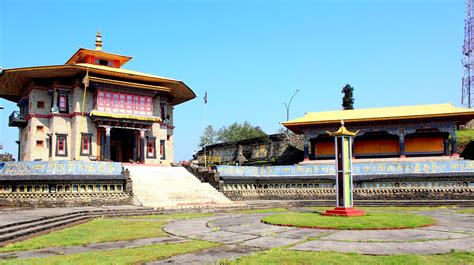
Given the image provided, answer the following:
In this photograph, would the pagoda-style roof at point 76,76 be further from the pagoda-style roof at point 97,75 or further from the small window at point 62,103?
the small window at point 62,103

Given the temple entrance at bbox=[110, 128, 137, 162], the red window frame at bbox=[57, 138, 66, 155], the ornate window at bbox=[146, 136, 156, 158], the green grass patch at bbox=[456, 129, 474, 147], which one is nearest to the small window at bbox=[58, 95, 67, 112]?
the red window frame at bbox=[57, 138, 66, 155]

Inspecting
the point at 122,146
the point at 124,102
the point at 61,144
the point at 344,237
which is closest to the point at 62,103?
the point at 61,144

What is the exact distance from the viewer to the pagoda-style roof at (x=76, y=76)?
1283 inches

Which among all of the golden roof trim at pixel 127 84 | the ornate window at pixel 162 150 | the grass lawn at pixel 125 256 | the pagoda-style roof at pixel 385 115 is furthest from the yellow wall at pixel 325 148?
the grass lawn at pixel 125 256

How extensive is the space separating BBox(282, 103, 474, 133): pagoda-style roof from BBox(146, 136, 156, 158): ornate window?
1159 cm

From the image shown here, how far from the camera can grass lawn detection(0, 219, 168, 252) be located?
11.7m

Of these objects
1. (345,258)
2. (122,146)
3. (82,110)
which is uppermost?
(82,110)

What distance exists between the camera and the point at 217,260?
9148 mm

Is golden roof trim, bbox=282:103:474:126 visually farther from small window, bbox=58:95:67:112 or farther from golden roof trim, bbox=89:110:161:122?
small window, bbox=58:95:67:112

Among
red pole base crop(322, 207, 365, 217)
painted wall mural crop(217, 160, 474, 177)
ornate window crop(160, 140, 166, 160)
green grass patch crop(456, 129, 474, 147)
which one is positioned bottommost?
red pole base crop(322, 207, 365, 217)

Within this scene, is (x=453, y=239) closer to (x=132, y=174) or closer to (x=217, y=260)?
(x=217, y=260)

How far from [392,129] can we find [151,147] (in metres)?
20.8

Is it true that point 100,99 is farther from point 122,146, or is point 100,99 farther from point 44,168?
point 44,168

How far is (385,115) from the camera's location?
35844 mm
